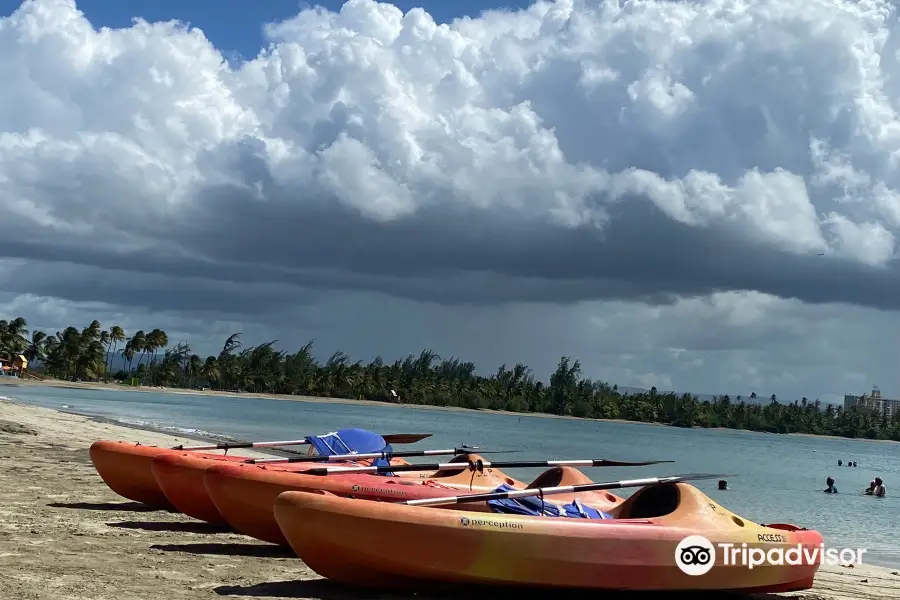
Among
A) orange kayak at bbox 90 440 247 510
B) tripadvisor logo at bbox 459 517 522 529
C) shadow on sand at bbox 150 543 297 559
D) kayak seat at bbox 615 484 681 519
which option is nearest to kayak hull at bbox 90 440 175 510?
orange kayak at bbox 90 440 247 510

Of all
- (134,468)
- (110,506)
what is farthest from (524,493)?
(110,506)

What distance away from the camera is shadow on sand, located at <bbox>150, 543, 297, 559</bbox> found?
36.1ft

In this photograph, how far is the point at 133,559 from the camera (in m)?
9.94

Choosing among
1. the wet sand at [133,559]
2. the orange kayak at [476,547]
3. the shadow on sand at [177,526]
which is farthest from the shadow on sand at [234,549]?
the orange kayak at [476,547]

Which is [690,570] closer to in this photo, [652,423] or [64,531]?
[64,531]

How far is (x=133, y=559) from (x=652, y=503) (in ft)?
17.2

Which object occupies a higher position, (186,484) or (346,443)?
(346,443)

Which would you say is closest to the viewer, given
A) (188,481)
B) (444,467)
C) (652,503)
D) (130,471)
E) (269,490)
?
(652,503)

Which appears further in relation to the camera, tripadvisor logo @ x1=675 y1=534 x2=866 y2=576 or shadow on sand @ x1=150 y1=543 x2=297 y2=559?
shadow on sand @ x1=150 y1=543 x2=297 y2=559

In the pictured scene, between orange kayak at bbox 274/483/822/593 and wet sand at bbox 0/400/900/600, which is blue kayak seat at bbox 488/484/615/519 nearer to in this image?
orange kayak at bbox 274/483/822/593

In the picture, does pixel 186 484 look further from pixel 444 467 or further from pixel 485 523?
pixel 485 523

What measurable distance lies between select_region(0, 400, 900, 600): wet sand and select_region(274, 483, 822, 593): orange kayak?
14.7 inches

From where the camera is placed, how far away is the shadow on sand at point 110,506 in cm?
1366

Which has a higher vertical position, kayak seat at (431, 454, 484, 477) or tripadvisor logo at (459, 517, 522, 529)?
kayak seat at (431, 454, 484, 477)
